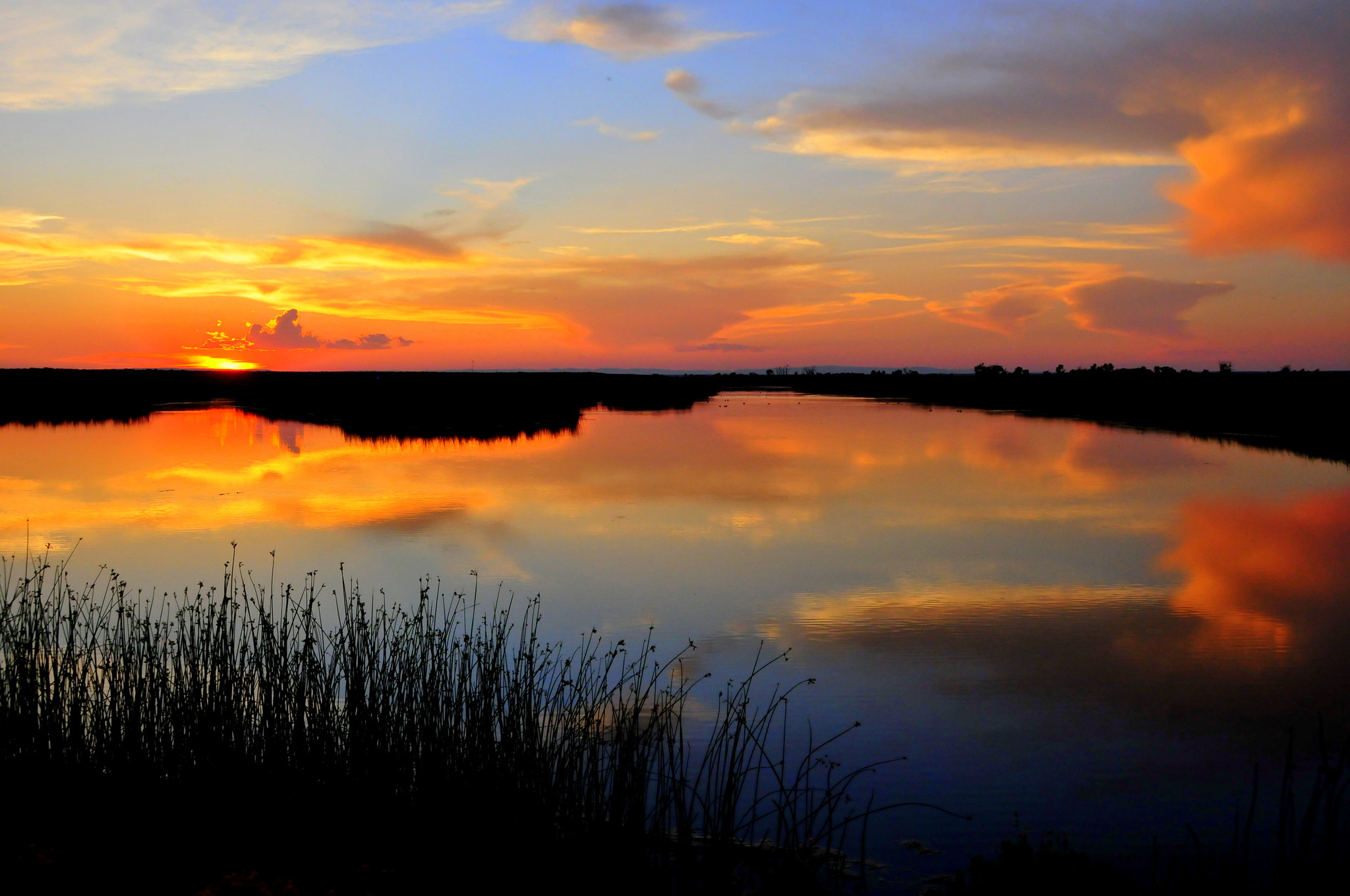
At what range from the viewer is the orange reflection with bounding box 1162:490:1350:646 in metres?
12.1

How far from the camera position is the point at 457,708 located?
Result: 20.6 ft

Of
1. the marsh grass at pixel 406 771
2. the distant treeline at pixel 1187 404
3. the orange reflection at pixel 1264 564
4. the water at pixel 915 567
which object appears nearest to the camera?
the marsh grass at pixel 406 771

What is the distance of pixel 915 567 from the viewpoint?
1466cm

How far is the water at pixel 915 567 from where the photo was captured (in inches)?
301

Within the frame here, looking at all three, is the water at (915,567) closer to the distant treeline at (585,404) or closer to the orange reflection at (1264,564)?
the orange reflection at (1264,564)

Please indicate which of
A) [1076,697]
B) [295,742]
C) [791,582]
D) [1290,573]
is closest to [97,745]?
[295,742]

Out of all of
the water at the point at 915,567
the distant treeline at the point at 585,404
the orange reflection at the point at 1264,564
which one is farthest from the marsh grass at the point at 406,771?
the distant treeline at the point at 585,404

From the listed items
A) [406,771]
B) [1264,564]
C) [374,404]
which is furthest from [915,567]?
[374,404]

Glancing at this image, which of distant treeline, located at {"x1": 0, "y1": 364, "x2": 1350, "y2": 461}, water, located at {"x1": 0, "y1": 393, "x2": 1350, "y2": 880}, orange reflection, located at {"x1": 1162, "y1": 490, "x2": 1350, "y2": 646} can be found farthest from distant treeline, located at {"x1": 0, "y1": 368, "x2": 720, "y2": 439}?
orange reflection, located at {"x1": 1162, "y1": 490, "x2": 1350, "y2": 646}

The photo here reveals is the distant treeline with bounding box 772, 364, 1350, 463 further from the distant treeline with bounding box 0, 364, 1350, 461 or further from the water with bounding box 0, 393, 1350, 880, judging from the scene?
the water with bounding box 0, 393, 1350, 880

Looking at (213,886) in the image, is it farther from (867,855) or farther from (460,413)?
(460,413)

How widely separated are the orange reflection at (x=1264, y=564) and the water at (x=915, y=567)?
78 mm

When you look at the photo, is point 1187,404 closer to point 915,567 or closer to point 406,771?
point 915,567

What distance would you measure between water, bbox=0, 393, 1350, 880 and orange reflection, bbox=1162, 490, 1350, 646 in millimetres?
78
